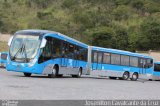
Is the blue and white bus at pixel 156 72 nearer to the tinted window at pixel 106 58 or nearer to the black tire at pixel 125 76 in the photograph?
the black tire at pixel 125 76

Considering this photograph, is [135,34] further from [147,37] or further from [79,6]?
[79,6]

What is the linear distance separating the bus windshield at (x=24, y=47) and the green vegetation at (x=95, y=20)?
200 ft

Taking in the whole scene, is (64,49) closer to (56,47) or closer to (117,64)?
(56,47)

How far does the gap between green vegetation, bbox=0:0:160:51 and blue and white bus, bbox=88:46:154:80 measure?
44.4 meters

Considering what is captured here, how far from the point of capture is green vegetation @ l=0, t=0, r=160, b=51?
300 ft

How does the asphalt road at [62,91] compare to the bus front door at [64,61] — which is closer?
the asphalt road at [62,91]

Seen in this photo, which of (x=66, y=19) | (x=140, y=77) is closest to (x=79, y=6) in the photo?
(x=66, y=19)

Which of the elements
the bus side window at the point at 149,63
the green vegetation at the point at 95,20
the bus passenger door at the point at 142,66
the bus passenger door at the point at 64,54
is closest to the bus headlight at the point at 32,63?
the bus passenger door at the point at 64,54

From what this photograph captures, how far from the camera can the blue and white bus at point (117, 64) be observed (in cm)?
3950

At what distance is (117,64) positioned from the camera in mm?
41812

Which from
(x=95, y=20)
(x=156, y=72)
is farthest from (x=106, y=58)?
(x=95, y=20)

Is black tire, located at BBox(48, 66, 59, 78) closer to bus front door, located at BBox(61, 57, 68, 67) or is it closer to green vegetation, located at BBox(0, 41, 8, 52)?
bus front door, located at BBox(61, 57, 68, 67)

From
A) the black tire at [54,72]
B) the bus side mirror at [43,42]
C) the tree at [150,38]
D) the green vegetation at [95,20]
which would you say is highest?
the green vegetation at [95,20]

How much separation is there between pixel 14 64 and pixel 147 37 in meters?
63.4
